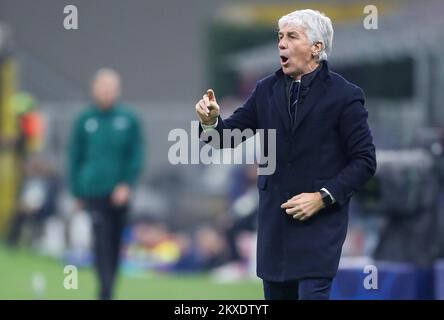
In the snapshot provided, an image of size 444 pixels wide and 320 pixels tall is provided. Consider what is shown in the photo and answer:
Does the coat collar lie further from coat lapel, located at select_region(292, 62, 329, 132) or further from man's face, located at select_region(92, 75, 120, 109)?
man's face, located at select_region(92, 75, 120, 109)

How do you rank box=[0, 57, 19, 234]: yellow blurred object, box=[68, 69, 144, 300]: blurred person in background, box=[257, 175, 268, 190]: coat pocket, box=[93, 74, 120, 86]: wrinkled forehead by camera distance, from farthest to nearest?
1. box=[0, 57, 19, 234]: yellow blurred object
2. box=[93, 74, 120, 86]: wrinkled forehead
3. box=[68, 69, 144, 300]: blurred person in background
4. box=[257, 175, 268, 190]: coat pocket

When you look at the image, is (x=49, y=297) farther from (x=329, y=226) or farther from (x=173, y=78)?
(x=173, y=78)

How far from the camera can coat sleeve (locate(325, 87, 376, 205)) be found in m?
7.43

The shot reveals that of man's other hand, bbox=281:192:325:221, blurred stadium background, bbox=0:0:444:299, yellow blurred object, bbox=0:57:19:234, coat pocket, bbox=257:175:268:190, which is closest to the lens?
man's other hand, bbox=281:192:325:221

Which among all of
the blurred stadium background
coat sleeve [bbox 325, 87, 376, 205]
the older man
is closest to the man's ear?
the older man

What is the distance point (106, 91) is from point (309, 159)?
5.18m

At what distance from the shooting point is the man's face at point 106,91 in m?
12.4

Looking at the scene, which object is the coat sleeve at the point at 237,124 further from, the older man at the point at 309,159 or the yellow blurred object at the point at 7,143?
the yellow blurred object at the point at 7,143

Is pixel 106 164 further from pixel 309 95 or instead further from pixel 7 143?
pixel 7 143

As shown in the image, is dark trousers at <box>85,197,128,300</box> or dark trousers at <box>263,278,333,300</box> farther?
dark trousers at <box>85,197,128,300</box>

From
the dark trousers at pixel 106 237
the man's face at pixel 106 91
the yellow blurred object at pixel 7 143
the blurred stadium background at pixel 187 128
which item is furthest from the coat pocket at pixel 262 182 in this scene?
the yellow blurred object at pixel 7 143

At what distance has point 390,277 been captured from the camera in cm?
1100

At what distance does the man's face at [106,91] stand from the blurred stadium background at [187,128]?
1796 mm

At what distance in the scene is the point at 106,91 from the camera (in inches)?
Answer: 489
